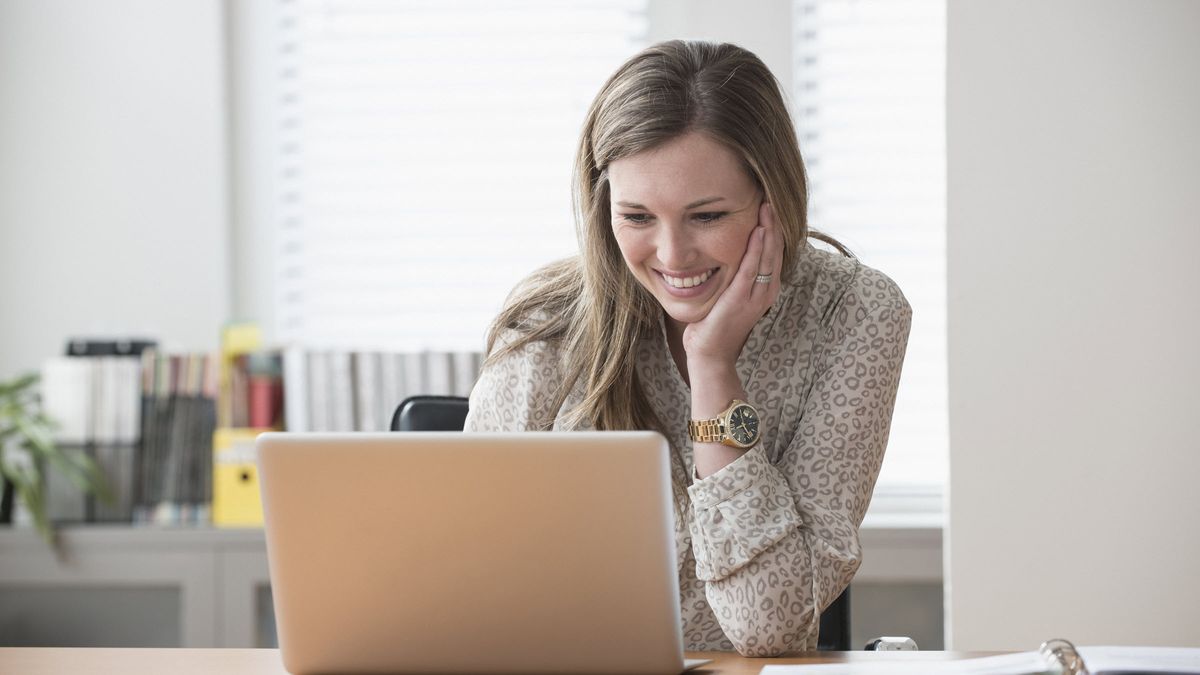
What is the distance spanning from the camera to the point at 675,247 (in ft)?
4.76

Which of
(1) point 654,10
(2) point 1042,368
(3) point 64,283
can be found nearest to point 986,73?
(2) point 1042,368

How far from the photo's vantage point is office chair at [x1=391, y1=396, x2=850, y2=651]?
157cm

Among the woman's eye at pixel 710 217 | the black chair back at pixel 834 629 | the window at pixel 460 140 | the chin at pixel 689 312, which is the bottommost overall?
the black chair back at pixel 834 629

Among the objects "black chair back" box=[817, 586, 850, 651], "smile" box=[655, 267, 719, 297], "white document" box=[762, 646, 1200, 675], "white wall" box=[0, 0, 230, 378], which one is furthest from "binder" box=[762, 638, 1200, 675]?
"white wall" box=[0, 0, 230, 378]

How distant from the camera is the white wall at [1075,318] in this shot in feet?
7.28

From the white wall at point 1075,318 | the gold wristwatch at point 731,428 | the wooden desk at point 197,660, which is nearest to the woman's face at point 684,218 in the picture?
the gold wristwatch at point 731,428

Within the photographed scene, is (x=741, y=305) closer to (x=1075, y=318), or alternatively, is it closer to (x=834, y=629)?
(x=834, y=629)

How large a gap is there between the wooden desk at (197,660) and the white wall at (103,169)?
173cm

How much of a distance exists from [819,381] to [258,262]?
1905mm

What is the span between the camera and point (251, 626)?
261cm

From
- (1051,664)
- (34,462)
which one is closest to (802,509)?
(1051,664)

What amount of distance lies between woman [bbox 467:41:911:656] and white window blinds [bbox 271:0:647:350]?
124 cm

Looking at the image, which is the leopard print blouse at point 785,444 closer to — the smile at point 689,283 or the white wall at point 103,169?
the smile at point 689,283

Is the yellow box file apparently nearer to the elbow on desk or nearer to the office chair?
the office chair
